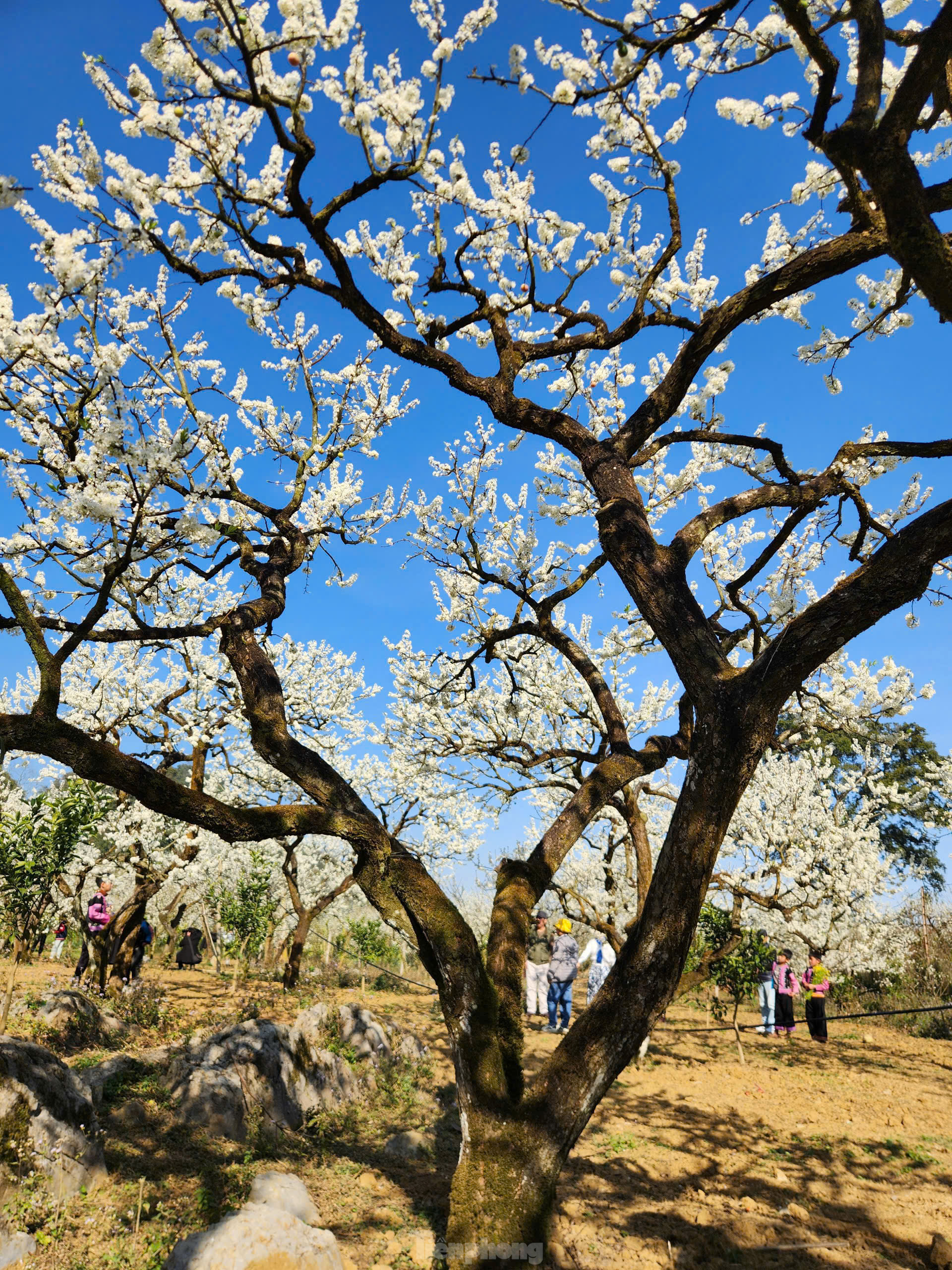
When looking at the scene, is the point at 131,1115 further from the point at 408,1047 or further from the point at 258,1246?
the point at 408,1047

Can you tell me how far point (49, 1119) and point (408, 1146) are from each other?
291 cm

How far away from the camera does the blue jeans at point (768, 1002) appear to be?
11.8 metres

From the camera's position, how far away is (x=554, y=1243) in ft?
12.6

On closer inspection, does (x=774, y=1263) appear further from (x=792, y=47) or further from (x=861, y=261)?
(x=792, y=47)

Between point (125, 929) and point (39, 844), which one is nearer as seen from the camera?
point (39, 844)

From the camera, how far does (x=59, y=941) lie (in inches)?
752

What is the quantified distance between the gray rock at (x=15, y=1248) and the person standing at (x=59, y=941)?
47.1 feet

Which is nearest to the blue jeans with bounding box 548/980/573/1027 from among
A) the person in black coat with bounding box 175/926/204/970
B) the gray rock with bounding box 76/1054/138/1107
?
the gray rock with bounding box 76/1054/138/1107

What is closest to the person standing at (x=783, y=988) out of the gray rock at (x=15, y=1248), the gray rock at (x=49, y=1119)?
the gray rock at (x=49, y=1119)

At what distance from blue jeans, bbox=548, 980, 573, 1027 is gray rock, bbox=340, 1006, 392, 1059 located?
3666 mm

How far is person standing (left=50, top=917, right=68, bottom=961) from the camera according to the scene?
54.5ft

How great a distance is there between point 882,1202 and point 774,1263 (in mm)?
1575

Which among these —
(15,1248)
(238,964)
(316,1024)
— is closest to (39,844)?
(316,1024)

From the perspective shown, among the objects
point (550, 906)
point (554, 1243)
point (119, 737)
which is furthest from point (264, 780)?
point (550, 906)
